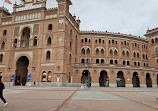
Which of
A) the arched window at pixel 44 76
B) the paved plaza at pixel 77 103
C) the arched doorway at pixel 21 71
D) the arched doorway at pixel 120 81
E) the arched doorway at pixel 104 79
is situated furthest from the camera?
the arched doorway at pixel 120 81

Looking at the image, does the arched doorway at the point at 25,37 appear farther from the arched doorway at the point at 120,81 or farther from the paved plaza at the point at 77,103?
the arched doorway at the point at 120,81

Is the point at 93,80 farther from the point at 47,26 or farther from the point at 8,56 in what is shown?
the point at 8,56

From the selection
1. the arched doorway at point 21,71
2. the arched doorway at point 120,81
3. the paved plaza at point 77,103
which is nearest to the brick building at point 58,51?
the arched doorway at point 21,71

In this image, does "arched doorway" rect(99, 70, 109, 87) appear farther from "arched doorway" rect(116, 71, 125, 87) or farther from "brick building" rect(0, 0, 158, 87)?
"arched doorway" rect(116, 71, 125, 87)

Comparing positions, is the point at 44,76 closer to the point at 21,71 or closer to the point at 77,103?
the point at 21,71

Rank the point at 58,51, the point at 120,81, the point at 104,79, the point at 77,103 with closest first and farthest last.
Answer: the point at 77,103, the point at 58,51, the point at 104,79, the point at 120,81

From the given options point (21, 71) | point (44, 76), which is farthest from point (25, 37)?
point (44, 76)

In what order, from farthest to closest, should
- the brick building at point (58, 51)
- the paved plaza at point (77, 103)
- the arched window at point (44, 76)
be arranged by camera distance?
the brick building at point (58, 51) < the arched window at point (44, 76) < the paved plaza at point (77, 103)

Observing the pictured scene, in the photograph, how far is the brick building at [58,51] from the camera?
A: 103 ft

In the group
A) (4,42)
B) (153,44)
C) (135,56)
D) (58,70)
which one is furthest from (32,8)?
(153,44)

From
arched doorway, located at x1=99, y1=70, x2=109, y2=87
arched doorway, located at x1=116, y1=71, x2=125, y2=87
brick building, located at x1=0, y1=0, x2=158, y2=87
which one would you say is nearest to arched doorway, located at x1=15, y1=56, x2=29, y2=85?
brick building, located at x1=0, y1=0, x2=158, y2=87

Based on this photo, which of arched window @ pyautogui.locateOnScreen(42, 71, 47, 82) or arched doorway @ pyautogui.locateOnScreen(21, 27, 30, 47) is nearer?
arched window @ pyautogui.locateOnScreen(42, 71, 47, 82)

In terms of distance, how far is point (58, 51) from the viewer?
31.0 meters

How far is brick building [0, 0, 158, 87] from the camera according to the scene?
103 ft
